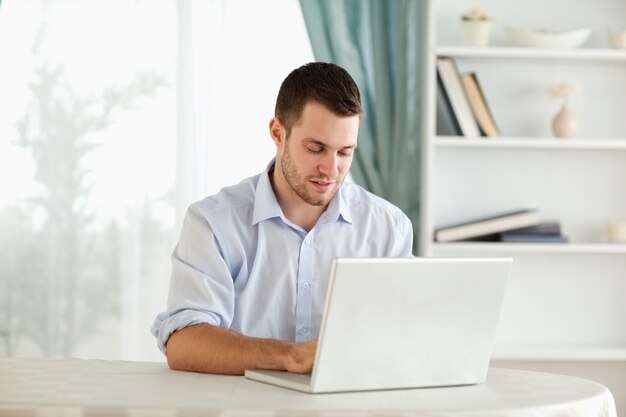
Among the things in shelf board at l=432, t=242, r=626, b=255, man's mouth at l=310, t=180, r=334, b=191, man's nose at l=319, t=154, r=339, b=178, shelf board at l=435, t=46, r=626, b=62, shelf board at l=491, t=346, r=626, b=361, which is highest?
shelf board at l=435, t=46, r=626, b=62

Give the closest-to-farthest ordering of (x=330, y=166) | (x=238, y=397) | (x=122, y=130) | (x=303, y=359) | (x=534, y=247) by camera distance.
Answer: (x=238, y=397)
(x=303, y=359)
(x=330, y=166)
(x=534, y=247)
(x=122, y=130)

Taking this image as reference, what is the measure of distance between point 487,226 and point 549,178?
355mm

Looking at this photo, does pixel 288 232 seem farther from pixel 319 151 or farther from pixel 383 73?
pixel 383 73

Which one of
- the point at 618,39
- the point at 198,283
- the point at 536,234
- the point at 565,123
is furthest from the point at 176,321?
the point at 618,39

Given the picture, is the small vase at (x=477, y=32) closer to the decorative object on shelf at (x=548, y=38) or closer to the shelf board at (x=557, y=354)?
the decorative object on shelf at (x=548, y=38)

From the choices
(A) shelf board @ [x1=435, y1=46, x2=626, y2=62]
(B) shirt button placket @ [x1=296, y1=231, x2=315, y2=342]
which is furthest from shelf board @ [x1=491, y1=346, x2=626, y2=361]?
(B) shirt button placket @ [x1=296, y1=231, x2=315, y2=342]

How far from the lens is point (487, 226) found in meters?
3.51

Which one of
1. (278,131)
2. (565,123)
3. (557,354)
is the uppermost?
(565,123)

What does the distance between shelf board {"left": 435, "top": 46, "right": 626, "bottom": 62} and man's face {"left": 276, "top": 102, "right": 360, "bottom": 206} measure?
1.48 metres

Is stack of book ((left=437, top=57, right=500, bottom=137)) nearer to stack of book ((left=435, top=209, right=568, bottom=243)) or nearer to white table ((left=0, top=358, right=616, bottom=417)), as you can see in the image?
stack of book ((left=435, top=209, right=568, bottom=243))

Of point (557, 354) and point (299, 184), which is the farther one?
point (557, 354)

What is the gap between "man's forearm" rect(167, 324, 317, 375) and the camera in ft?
5.61

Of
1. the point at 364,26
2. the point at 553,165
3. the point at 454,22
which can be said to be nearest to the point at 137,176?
the point at 364,26

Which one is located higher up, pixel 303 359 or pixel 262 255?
pixel 262 255
